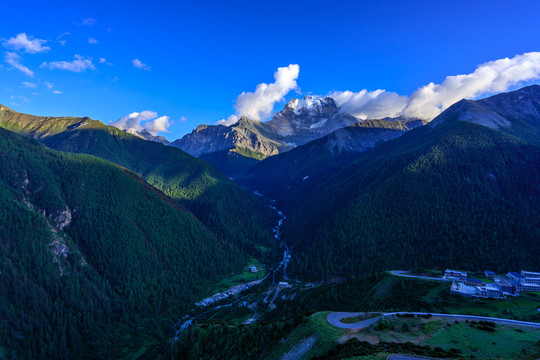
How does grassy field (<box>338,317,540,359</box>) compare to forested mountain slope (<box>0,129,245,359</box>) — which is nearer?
grassy field (<box>338,317,540,359</box>)

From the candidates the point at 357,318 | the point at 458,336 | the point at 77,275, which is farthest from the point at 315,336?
the point at 77,275

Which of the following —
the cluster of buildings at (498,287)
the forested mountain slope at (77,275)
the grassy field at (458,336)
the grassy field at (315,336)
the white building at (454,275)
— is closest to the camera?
the grassy field at (458,336)

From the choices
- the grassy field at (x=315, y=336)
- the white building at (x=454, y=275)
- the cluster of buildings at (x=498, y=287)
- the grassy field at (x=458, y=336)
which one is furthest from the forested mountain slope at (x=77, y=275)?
the white building at (x=454, y=275)

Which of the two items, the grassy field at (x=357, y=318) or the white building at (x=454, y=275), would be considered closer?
the grassy field at (x=357, y=318)

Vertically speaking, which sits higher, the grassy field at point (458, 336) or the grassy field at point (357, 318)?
the grassy field at point (458, 336)

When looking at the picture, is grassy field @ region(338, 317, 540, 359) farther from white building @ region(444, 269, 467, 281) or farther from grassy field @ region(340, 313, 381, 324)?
white building @ region(444, 269, 467, 281)

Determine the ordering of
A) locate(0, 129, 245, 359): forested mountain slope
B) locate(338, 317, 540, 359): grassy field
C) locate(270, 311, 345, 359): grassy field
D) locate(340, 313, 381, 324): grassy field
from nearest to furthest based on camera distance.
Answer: locate(338, 317, 540, 359): grassy field → locate(270, 311, 345, 359): grassy field → locate(340, 313, 381, 324): grassy field → locate(0, 129, 245, 359): forested mountain slope

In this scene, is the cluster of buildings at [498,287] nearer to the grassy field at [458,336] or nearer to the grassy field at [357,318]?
the grassy field at [458,336]

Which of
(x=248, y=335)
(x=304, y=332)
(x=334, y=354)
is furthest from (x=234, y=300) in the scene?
(x=334, y=354)

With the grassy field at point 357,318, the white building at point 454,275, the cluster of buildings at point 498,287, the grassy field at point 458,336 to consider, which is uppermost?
the grassy field at point 458,336

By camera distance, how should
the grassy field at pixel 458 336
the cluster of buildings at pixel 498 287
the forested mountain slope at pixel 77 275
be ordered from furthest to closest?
the forested mountain slope at pixel 77 275 < the cluster of buildings at pixel 498 287 < the grassy field at pixel 458 336

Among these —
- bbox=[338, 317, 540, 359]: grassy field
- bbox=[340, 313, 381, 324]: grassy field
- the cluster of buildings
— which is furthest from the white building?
bbox=[340, 313, 381, 324]: grassy field
